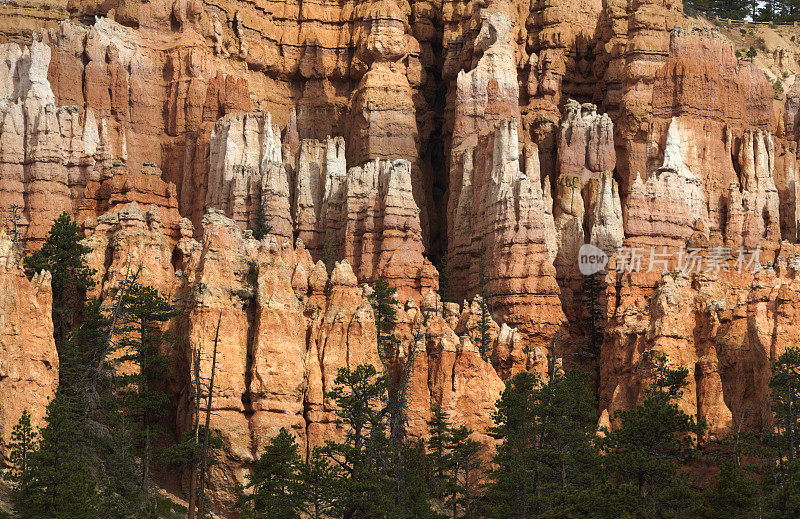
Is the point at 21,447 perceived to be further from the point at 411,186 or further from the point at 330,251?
the point at 411,186

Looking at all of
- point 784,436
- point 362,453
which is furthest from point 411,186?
point 784,436

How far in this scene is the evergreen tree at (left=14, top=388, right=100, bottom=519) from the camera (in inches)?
2169

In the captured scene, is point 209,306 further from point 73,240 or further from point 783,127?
point 783,127

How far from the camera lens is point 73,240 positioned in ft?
250

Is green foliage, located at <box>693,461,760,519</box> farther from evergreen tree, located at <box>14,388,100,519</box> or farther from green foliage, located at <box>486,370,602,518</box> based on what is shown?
evergreen tree, located at <box>14,388,100,519</box>

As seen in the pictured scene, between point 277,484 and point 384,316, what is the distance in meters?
23.0

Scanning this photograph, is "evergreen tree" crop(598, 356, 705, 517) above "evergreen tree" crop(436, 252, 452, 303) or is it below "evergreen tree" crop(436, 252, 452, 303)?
below

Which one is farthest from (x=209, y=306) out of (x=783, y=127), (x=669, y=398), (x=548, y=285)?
(x=783, y=127)

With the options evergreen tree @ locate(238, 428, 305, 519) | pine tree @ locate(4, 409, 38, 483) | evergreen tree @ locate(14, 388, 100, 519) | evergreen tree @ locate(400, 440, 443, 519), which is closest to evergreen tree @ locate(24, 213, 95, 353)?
pine tree @ locate(4, 409, 38, 483)

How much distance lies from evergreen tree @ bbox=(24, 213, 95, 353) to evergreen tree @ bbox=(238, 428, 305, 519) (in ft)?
48.0

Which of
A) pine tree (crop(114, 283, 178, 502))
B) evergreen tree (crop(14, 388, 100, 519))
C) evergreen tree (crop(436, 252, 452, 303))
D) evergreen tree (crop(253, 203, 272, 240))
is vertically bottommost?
evergreen tree (crop(14, 388, 100, 519))

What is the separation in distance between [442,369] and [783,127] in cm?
4448

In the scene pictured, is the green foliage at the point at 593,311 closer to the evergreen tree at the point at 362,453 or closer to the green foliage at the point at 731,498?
the evergreen tree at the point at 362,453

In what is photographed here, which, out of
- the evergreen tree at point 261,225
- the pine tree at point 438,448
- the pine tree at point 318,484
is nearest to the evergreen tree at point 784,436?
the pine tree at point 438,448
